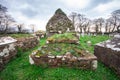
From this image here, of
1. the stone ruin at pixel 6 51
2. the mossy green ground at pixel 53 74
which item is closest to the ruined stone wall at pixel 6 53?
the stone ruin at pixel 6 51

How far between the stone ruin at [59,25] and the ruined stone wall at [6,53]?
53.0 feet

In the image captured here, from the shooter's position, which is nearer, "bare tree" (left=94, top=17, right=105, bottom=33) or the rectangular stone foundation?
the rectangular stone foundation

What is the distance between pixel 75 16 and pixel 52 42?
43214mm

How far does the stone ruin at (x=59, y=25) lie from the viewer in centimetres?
2523

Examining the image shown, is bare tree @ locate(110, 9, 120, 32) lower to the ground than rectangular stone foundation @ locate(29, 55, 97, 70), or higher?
higher

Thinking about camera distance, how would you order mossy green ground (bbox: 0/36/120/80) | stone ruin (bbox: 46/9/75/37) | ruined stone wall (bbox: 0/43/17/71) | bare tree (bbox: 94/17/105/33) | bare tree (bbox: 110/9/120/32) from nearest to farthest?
mossy green ground (bbox: 0/36/120/80), ruined stone wall (bbox: 0/43/17/71), stone ruin (bbox: 46/9/75/37), bare tree (bbox: 110/9/120/32), bare tree (bbox: 94/17/105/33)

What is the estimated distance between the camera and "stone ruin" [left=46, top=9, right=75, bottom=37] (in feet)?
82.8

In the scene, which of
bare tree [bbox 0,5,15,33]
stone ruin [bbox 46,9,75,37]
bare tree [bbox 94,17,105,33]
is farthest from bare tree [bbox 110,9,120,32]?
bare tree [bbox 0,5,15,33]

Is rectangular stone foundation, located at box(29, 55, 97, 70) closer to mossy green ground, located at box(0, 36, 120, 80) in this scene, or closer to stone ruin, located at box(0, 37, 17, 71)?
mossy green ground, located at box(0, 36, 120, 80)

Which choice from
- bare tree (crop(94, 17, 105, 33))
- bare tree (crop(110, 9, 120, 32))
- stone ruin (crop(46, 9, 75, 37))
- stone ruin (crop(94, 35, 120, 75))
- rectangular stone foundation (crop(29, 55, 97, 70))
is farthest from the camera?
bare tree (crop(94, 17, 105, 33))

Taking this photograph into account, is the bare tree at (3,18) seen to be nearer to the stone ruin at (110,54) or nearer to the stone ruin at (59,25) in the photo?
the stone ruin at (59,25)

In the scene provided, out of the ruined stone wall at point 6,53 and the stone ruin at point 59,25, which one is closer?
the ruined stone wall at point 6,53

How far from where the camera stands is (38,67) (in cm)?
681

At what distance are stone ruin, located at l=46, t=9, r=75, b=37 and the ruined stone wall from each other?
16165mm
